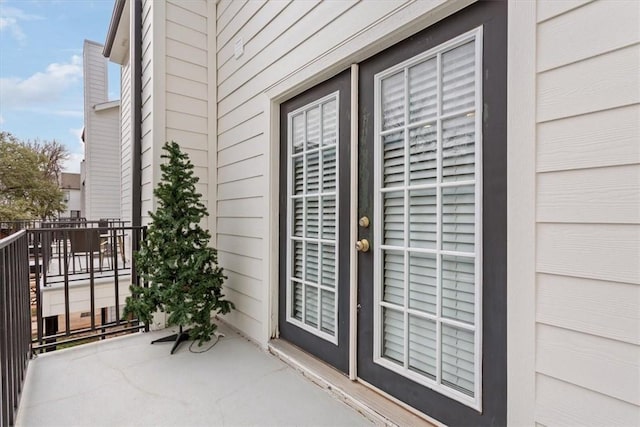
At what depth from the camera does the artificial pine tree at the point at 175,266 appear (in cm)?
248

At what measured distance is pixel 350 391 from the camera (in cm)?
182

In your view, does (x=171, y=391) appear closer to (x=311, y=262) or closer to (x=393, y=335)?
(x=311, y=262)

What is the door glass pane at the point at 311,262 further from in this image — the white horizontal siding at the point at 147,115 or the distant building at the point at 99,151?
the distant building at the point at 99,151

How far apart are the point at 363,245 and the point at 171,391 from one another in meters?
1.44

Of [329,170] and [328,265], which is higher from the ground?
[329,170]

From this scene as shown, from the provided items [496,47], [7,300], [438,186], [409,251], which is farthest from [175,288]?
[496,47]

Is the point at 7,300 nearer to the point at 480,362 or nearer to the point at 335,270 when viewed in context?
the point at 335,270

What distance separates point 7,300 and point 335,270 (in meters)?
1.72

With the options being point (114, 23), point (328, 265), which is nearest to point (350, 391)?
point (328, 265)

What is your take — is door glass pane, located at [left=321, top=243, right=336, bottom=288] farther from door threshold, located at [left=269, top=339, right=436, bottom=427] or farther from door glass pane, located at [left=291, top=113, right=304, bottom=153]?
door glass pane, located at [left=291, top=113, right=304, bottom=153]

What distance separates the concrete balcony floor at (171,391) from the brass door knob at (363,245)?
0.85m

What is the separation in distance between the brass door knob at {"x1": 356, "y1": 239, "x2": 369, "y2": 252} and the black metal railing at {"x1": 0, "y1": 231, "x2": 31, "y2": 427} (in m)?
1.67

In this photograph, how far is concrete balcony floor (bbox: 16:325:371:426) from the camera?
171cm

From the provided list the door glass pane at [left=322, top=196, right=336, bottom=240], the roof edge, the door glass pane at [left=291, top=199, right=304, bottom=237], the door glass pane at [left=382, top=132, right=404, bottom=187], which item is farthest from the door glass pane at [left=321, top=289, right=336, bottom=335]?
the roof edge
